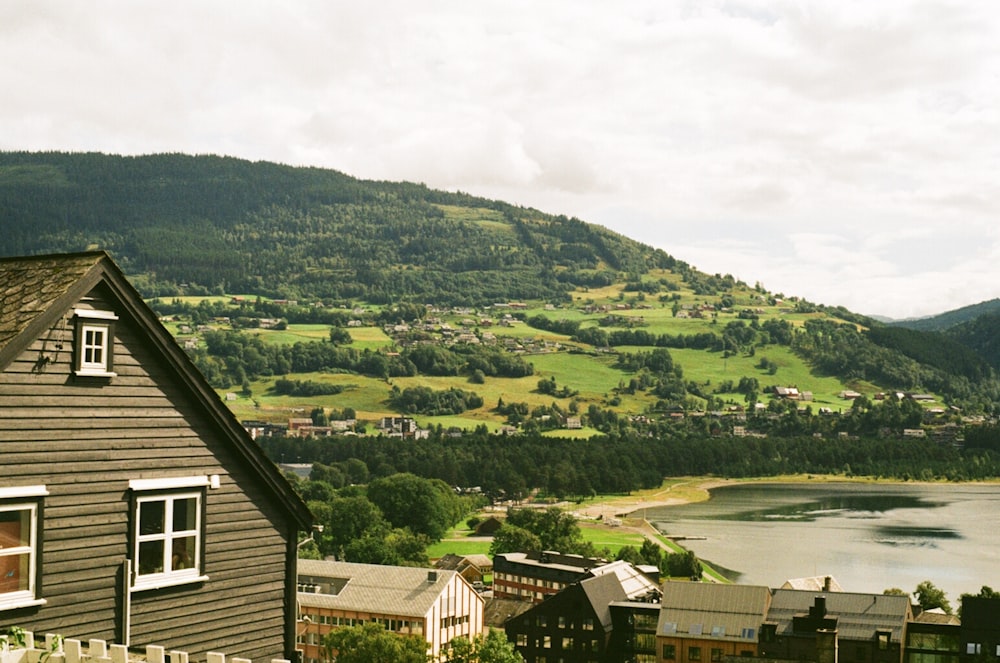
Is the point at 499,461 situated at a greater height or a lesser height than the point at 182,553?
lesser

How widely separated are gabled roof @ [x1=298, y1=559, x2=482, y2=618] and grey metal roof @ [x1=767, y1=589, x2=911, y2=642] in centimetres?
2106

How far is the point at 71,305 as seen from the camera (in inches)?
396

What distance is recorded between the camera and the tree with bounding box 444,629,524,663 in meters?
55.8

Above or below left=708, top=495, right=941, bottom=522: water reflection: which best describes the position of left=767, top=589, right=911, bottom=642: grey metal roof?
above

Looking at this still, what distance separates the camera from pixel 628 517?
491 feet

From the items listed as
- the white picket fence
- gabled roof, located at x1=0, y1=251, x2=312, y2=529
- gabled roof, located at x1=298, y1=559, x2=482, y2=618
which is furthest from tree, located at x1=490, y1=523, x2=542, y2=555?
the white picket fence

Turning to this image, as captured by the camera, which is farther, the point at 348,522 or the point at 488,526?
the point at 488,526

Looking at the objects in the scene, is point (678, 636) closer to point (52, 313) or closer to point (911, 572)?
point (911, 572)

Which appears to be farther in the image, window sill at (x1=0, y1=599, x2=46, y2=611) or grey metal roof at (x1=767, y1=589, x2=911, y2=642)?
grey metal roof at (x1=767, y1=589, x2=911, y2=642)

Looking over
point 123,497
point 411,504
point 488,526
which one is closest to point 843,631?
point 123,497

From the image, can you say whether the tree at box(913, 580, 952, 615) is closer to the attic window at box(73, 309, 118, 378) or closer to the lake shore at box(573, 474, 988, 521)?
the attic window at box(73, 309, 118, 378)

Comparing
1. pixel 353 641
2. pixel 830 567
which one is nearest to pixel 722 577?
pixel 830 567

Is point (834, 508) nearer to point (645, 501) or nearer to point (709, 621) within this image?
point (645, 501)

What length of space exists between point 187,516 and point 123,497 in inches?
31.5
